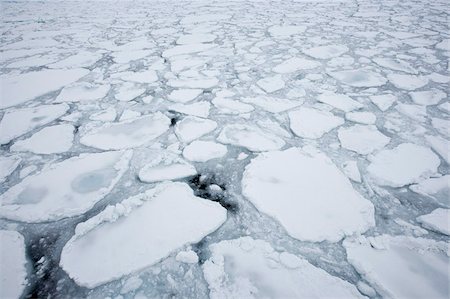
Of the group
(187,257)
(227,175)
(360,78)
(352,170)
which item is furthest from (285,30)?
(187,257)

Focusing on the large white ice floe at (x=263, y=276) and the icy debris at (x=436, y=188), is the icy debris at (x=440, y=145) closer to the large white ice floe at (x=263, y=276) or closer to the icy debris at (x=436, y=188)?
the icy debris at (x=436, y=188)

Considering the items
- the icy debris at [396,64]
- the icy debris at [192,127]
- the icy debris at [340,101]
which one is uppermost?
the icy debris at [192,127]

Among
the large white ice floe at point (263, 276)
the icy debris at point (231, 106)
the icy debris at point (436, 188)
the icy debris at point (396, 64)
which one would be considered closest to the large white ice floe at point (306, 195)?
the large white ice floe at point (263, 276)

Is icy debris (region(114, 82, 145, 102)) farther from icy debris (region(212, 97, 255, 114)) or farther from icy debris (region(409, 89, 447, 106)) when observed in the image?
icy debris (region(409, 89, 447, 106))

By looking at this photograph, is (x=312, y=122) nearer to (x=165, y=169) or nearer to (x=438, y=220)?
(x=438, y=220)

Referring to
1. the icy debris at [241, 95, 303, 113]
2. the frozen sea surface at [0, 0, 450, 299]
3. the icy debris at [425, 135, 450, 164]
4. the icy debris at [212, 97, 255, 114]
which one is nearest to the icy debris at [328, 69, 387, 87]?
the frozen sea surface at [0, 0, 450, 299]

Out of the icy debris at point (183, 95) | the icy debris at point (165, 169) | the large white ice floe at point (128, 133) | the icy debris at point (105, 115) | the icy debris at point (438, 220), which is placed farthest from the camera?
the icy debris at point (183, 95)
